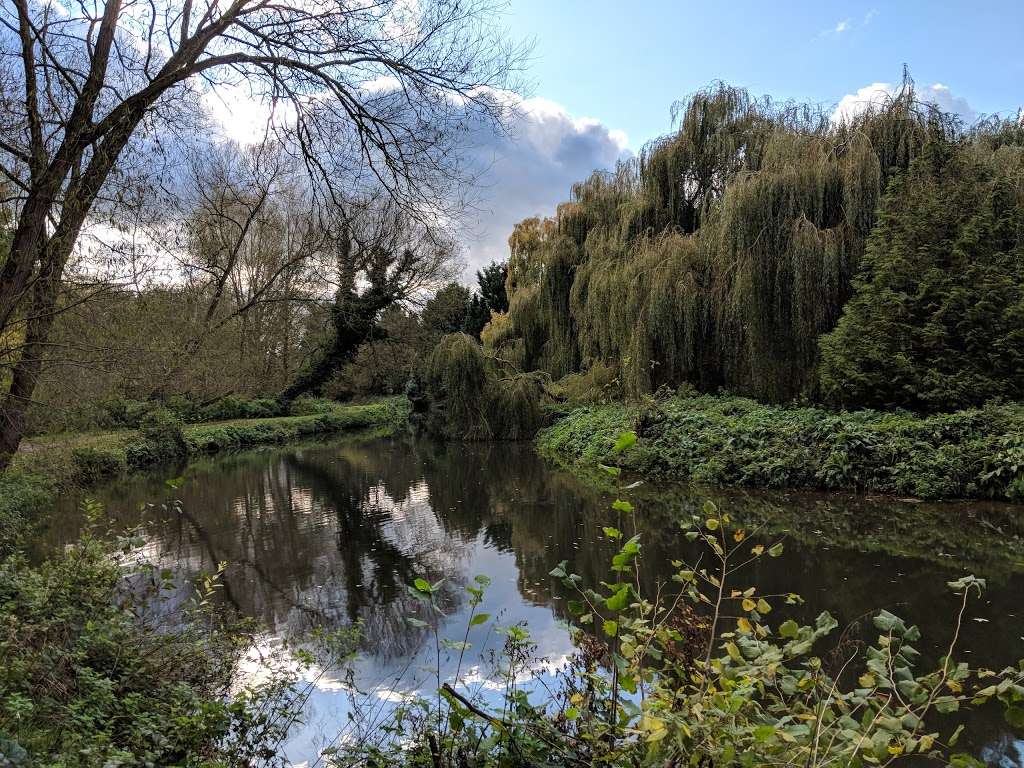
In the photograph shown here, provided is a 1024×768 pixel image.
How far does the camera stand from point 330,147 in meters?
4.82

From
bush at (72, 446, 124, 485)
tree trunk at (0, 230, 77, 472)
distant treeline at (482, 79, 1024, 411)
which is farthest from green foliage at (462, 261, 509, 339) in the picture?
tree trunk at (0, 230, 77, 472)

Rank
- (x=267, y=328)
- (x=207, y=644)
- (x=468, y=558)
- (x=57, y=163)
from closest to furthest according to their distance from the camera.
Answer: (x=57, y=163)
(x=207, y=644)
(x=468, y=558)
(x=267, y=328)

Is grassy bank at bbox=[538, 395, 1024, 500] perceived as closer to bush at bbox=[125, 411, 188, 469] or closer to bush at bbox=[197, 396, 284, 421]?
bush at bbox=[125, 411, 188, 469]

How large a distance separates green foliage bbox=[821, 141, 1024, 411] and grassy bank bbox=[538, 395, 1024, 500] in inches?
24.5

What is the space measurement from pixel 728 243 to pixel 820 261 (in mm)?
1852

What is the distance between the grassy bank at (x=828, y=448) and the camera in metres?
8.54

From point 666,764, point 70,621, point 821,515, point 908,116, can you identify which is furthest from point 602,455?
point 666,764

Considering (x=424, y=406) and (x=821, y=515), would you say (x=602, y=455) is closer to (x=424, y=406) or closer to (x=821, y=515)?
(x=821, y=515)

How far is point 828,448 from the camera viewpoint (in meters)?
9.92

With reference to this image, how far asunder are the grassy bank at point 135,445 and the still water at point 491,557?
0.73m

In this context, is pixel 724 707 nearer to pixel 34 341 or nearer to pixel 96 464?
pixel 34 341

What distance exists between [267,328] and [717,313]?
16777 millimetres

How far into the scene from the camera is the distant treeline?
9.69 metres

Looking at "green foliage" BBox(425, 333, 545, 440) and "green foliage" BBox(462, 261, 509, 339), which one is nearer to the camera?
"green foliage" BBox(425, 333, 545, 440)
